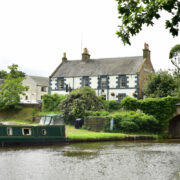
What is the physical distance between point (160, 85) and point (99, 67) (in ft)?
32.9

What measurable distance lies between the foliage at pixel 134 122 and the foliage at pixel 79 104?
15.0 ft

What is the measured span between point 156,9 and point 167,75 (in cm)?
3014

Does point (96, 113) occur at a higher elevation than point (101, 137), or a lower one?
higher

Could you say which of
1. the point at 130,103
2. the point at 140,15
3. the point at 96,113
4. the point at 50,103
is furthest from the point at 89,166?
the point at 50,103

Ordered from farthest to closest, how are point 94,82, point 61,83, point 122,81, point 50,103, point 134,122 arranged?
1. point 61,83
2. point 94,82
3. point 122,81
4. point 50,103
5. point 134,122

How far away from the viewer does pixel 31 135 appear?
2014 centimetres

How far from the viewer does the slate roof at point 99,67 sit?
38997 millimetres

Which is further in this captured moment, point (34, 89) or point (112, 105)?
point (34, 89)

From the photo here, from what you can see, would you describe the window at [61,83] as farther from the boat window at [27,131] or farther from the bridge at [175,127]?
the boat window at [27,131]

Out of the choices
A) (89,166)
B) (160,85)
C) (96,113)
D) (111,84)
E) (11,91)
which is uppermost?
(111,84)

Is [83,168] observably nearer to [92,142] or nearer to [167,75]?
[92,142]

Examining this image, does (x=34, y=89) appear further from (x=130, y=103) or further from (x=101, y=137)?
(x=101, y=137)

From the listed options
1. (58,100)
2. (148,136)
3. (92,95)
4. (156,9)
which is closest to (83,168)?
(156,9)

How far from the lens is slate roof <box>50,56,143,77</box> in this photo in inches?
1535
